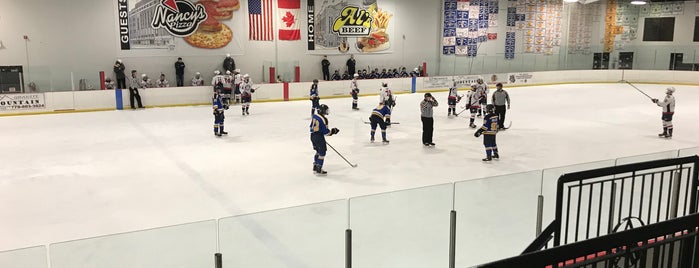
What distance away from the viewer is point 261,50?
86.6ft

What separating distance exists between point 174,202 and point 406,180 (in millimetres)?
4181

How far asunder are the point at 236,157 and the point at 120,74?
1177 centimetres

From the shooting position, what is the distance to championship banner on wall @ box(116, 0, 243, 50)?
77.3ft

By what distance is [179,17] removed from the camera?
80.8ft

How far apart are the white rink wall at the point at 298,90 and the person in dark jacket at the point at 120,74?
107 centimetres

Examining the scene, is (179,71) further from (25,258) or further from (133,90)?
(25,258)

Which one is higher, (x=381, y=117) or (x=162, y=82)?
(x=162, y=82)

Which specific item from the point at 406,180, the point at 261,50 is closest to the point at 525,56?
the point at 261,50

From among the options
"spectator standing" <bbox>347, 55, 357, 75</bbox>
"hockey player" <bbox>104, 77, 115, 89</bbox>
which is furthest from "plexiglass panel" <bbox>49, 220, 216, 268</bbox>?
"spectator standing" <bbox>347, 55, 357, 75</bbox>

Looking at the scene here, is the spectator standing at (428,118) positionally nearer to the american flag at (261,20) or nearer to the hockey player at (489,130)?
the hockey player at (489,130)

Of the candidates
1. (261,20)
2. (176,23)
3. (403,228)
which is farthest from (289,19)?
(403,228)

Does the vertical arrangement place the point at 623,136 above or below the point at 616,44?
below

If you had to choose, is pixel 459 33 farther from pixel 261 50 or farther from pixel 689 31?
pixel 689 31

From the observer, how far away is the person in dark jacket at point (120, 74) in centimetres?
2255
